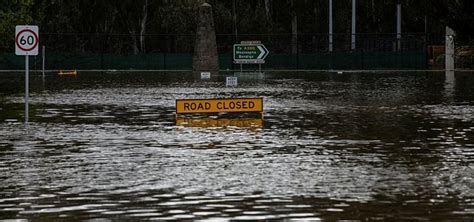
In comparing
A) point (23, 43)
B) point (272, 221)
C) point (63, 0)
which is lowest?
point (272, 221)

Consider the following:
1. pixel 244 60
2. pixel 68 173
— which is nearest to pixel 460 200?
pixel 68 173

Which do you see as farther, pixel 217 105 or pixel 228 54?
pixel 228 54

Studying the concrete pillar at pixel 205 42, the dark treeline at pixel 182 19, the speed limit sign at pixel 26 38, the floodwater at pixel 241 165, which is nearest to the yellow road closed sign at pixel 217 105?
the floodwater at pixel 241 165

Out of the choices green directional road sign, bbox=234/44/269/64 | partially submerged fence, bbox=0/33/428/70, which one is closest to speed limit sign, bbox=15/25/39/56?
green directional road sign, bbox=234/44/269/64

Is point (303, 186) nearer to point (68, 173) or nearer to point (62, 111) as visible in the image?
point (68, 173)

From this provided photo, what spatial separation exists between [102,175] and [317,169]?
3144 millimetres

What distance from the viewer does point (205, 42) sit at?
2798 inches

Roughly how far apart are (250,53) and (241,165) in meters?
47.2

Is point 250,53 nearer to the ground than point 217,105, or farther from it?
farther from it

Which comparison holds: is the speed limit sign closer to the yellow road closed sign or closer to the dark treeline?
the yellow road closed sign

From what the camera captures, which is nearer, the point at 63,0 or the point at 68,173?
the point at 68,173

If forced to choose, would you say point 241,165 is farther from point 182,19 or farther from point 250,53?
point 182,19

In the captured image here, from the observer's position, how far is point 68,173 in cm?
1473

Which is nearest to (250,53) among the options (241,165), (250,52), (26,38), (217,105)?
(250,52)
